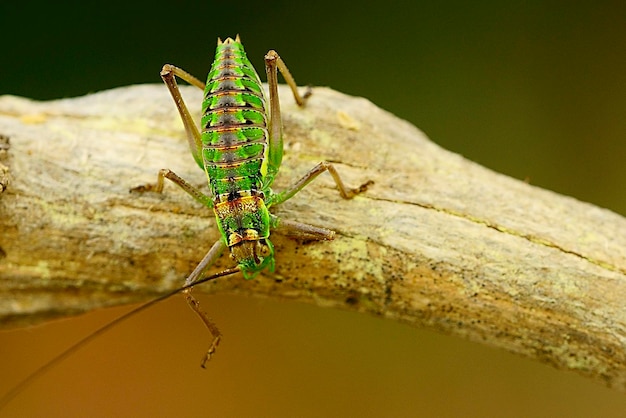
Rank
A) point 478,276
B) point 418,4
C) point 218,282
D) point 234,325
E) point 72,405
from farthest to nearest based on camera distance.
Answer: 1. point 418,4
2. point 234,325
3. point 72,405
4. point 218,282
5. point 478,276

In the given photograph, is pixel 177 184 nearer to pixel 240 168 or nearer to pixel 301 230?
pixel 240 168

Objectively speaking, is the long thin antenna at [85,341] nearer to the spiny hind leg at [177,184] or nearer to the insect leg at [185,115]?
the spiny hind leg at [177,184]

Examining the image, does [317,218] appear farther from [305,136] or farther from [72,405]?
[72,405]

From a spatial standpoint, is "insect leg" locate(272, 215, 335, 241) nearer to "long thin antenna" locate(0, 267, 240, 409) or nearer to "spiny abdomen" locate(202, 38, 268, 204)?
"spiny abdomen" locate(202, 38, 268, 204)

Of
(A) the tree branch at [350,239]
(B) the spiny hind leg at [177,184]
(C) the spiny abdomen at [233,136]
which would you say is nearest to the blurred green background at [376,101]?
(A) the tree branch at [350,239]

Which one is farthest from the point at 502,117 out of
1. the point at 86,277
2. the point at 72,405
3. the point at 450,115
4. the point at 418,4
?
the point at 72,405

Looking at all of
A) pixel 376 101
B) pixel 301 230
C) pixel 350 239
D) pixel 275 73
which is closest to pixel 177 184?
pixel 301 230
